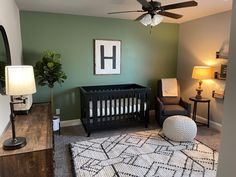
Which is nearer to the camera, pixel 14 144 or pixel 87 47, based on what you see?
pixel 14 144

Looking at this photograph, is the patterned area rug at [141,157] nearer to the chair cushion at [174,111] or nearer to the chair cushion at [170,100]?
the chair cushion at [174,111]

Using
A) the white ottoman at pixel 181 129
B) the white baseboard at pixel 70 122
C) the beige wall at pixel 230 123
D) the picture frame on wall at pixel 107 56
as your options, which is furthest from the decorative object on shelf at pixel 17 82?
the picture frame on wall at pixel 107 56

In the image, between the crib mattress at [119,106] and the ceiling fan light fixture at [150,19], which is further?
the crib mattress at [119,106]

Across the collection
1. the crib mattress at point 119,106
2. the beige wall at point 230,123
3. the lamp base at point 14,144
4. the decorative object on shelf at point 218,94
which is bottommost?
the crib mattress at point 119,106

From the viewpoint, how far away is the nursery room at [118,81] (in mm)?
2428

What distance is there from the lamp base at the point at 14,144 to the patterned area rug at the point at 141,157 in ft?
3.12

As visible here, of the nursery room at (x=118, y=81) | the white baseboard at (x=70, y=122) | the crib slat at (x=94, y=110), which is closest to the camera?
the nursery room at (x=118, y=81)

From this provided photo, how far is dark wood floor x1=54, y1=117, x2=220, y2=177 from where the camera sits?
249cm

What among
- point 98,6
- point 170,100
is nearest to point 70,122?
point 170,100

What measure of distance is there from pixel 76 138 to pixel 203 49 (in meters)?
3.29

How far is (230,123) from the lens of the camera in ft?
2.48

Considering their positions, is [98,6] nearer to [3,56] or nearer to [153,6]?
[153,6]

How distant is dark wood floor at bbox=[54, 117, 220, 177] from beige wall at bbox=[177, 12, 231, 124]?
20.5 inches

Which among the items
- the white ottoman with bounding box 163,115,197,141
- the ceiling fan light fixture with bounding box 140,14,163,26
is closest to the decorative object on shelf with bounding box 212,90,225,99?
the white ottoman with bounding box 163,115,197,141
